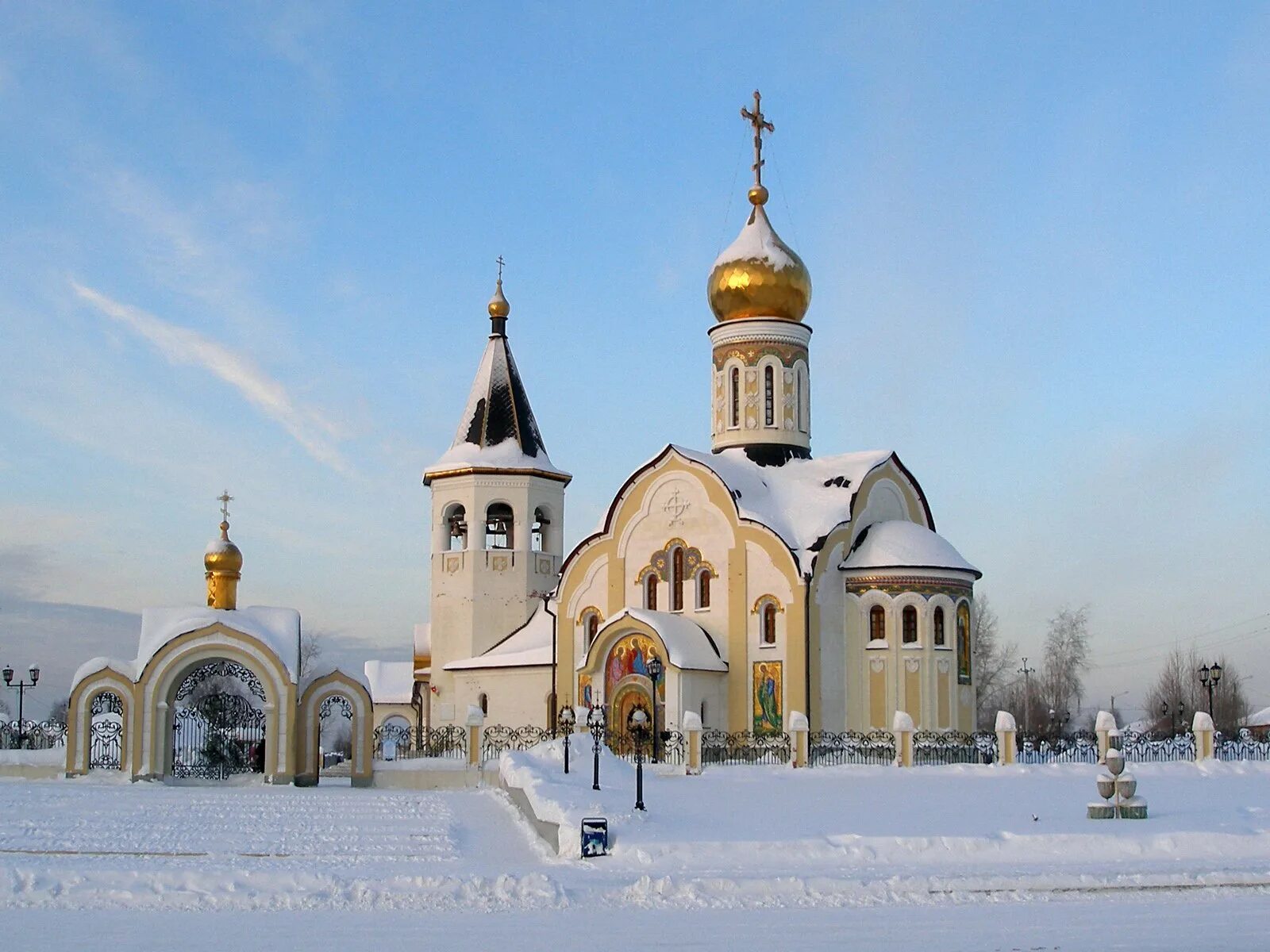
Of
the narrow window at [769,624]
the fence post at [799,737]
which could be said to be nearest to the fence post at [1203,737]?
the fence post at [799,737]

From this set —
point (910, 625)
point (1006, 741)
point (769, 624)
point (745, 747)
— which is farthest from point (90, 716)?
point (1006, 741)

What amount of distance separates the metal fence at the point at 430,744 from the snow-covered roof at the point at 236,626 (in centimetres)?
314

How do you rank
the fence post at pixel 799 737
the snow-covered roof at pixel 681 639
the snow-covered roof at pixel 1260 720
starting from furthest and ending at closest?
the snow-covered roof at pixel 1260 720 → the snow-covered roof at pixel 681 639 → the fence post at pixel 799 737

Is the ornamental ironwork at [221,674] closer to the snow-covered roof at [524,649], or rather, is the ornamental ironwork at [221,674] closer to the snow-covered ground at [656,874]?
the snow-covered ground at [656,874]

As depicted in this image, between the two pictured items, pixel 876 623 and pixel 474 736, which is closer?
pixel 474 736

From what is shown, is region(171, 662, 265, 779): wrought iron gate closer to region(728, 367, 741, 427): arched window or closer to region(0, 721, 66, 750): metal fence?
region(0, 721, 66, 750): metal fence

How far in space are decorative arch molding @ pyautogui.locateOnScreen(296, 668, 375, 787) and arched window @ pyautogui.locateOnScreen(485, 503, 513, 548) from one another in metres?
8.66

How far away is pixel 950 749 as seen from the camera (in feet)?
85.6

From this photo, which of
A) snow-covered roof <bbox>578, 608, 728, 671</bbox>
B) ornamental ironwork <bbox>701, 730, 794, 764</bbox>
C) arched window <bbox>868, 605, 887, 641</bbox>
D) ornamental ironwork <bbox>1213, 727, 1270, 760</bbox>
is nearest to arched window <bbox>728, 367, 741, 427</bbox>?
snow-covered roof <bbox>578, 608, 728, 671</bbox>

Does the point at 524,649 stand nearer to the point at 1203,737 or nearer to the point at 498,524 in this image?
the point at 498,524

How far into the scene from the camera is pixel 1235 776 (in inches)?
907

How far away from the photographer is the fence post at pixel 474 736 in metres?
25.3

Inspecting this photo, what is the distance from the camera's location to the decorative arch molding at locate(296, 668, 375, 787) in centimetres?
2439

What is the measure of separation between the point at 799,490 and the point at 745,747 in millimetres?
5366
